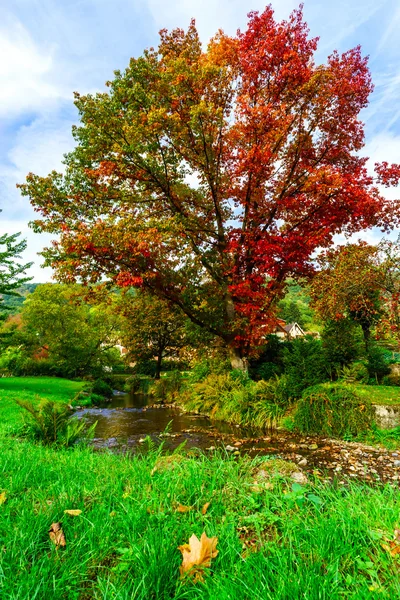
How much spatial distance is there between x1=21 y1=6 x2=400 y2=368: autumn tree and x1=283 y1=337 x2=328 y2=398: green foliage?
1389 millimetres

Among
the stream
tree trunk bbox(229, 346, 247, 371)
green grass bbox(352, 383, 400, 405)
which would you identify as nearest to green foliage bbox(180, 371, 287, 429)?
the stream

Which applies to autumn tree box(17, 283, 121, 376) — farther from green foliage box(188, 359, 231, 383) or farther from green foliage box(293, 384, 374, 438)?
green foliage box(293, 384, 374, 438)

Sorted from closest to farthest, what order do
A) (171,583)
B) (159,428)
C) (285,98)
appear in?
(171,583) → (159,428) → (285,98)

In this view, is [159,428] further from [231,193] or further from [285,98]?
[285,98]

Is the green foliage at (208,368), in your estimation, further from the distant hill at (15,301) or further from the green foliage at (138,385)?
the distant hill at (15,301)

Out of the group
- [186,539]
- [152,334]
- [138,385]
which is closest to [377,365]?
[186,539]

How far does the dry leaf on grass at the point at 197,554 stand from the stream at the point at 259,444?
7.08 feet

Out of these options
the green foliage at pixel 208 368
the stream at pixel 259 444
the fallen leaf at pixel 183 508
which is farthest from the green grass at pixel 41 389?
the fallen leaf at pixel 183 508

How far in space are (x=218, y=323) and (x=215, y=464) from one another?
32.1ft

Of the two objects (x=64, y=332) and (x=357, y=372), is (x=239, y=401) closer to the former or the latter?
(x=357, y=372)

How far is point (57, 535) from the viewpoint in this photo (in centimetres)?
184

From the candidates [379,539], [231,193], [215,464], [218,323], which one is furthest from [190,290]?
[379,539]

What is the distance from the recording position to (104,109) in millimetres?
10414

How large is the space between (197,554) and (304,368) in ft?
28.0
